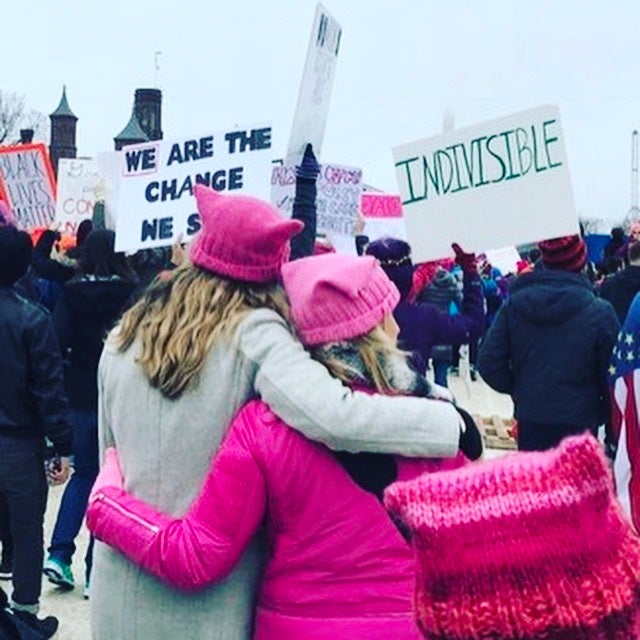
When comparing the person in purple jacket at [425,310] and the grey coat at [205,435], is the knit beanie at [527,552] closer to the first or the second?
the grey coat at [205,435]

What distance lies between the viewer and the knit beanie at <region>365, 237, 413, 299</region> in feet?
17.4

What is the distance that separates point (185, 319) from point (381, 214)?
10140 millimetres

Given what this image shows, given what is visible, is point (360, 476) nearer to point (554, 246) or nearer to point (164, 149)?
point (554, 246)

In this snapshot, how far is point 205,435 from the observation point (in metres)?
2.48

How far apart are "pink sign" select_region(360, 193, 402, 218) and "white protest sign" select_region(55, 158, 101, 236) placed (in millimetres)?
2744

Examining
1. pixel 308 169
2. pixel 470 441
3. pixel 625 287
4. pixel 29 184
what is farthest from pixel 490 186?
pixel 29 184

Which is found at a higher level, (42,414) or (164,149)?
(164,149)

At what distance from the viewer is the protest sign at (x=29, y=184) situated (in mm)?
11078

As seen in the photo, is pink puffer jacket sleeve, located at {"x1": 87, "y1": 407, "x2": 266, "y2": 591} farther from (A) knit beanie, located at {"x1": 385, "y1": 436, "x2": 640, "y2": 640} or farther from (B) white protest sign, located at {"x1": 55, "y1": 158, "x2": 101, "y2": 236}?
(B) white protest sign, located at {"x1": 55, "y1": 158, "x2": 101, "y2": 236}

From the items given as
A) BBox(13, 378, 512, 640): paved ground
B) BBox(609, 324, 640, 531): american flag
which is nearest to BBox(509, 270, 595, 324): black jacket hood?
BBox(609, 324, 640, 531): american flag

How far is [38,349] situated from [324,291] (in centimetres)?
252

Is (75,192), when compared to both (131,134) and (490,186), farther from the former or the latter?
(131,134)

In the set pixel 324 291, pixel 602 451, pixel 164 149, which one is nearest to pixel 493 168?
pixel 164 149

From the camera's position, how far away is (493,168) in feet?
17.7
